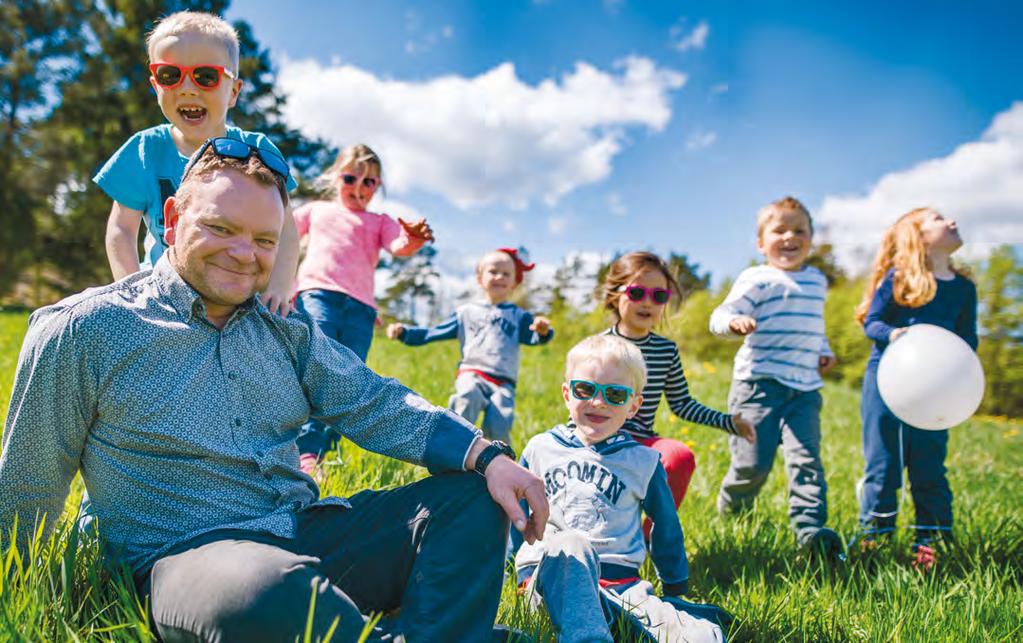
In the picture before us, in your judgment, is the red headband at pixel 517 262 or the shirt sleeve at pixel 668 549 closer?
the shirt sleeve at pixel 668 549

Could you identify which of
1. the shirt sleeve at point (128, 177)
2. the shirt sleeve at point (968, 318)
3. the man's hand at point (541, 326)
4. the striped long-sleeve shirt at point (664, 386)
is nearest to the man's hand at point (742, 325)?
the striped long-sleeve shirt at point (664, 386)

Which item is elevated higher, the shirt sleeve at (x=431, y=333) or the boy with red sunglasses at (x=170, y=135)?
the boy with red sunglasses at (x=170, y=135)

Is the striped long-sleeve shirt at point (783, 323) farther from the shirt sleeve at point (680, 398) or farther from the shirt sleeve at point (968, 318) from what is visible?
the shirt sleeve at point (968, 318)

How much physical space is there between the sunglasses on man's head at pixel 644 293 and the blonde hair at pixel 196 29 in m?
1.93

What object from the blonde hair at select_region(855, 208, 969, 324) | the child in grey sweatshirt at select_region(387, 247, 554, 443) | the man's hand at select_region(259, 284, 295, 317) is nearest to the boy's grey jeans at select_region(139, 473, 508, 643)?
the man's hand at select_region(259, 284, 295, 317)

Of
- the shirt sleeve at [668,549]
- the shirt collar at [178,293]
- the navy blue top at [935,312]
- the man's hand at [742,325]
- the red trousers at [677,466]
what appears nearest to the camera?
the shirt collar at [178,293]

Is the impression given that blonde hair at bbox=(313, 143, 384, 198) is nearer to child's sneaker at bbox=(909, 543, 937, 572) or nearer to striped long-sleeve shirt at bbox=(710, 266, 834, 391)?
striped long-sleeve shirt at bbox=(710, 266, 834, 391)

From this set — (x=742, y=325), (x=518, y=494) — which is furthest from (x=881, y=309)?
(x=518, y=494)

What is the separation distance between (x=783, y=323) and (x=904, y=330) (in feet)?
2.01

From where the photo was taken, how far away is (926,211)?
3.71 metres

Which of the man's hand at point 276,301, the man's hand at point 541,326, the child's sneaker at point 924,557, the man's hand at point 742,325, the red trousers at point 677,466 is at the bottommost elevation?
the child's sneaker at point 924,557

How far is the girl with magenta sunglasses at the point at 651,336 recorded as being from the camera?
10.4 ft

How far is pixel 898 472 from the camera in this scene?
365 centimetres

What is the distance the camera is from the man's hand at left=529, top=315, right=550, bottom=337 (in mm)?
4008
